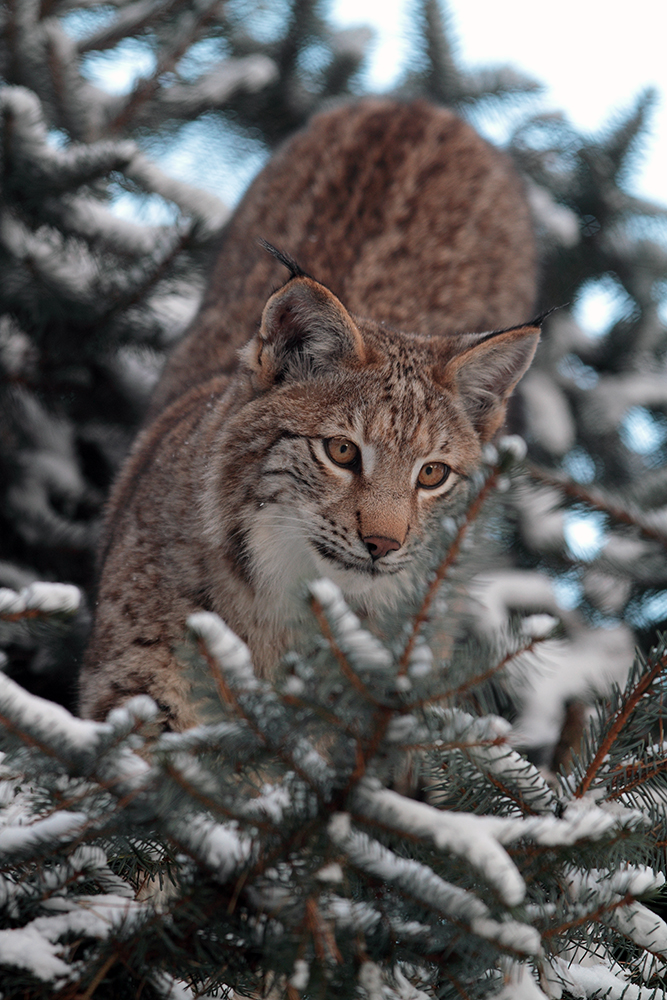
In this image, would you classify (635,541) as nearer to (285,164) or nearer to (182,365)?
(182,365)

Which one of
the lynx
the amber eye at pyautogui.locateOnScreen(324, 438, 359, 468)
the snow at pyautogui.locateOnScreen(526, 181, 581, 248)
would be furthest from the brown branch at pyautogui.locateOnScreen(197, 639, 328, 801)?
the snow at pyautogui.locateOnScreen(526, 181, 581, 248)

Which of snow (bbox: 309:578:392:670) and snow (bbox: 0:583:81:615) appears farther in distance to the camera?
snow (bbox: 0:583:81:615)

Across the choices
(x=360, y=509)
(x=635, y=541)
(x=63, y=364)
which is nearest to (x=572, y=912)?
(x=360, y=509)

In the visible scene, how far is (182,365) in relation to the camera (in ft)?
13.3

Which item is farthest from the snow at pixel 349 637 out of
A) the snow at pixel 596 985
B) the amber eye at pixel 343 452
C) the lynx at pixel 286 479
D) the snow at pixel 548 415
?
the snow at pixel 548 415

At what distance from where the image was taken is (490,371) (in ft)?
9.60

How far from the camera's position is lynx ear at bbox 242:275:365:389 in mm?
2748

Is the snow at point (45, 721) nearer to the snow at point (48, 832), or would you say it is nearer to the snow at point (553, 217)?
the snow at point (48, 832)

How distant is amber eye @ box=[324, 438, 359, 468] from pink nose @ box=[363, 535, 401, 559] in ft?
1.07

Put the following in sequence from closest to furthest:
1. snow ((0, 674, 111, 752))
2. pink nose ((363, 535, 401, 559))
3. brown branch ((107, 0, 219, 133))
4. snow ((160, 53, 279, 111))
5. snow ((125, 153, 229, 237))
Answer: snow ((0, 674, 111, 752)) → pink nose ((363, 535, 401, 559)) → snow ((125, 153, 229, 237)) → brown branch ((107, 0, 219, 133)) → snow ((160, 53, 279, 111))

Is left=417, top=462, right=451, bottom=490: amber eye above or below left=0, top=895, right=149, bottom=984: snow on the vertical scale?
below

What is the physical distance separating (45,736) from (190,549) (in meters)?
1.55

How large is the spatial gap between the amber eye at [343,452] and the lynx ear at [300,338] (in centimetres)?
31

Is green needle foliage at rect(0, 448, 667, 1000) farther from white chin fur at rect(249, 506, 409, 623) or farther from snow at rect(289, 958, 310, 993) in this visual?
white chin fur at rect(249, 506, 409, 623)
